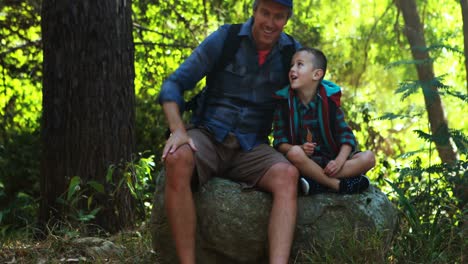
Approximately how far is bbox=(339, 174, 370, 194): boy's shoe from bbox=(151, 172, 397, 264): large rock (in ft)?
0.15

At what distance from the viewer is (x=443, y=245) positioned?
16.2 ft

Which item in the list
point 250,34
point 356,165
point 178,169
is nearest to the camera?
point 178,169

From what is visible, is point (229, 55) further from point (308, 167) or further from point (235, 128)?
point (308, 167)

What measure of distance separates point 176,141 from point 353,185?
1.23m

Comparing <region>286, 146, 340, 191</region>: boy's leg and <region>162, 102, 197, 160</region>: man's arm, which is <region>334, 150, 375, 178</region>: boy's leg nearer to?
<region>286, 146, 340, 191</region>: boy's leg

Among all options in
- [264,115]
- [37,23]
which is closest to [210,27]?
[37,23]

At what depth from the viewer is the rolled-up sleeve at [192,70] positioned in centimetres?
481

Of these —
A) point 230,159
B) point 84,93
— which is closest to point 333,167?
point 230,159

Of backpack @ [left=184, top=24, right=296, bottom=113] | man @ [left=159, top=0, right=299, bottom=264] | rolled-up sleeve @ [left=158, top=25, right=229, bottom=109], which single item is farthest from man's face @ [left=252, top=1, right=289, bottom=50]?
rolled-up sleeve @ [left=158, top=25, right=229, bottom=109]

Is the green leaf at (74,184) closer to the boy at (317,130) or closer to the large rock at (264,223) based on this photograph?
the large rock at (264,223)

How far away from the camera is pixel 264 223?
4770 millimetres

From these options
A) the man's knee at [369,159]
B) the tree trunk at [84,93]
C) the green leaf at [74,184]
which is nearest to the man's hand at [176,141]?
the man's knee at [369,159]

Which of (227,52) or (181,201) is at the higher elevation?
(227,52)

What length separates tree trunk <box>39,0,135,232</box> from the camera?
6.19 meters
